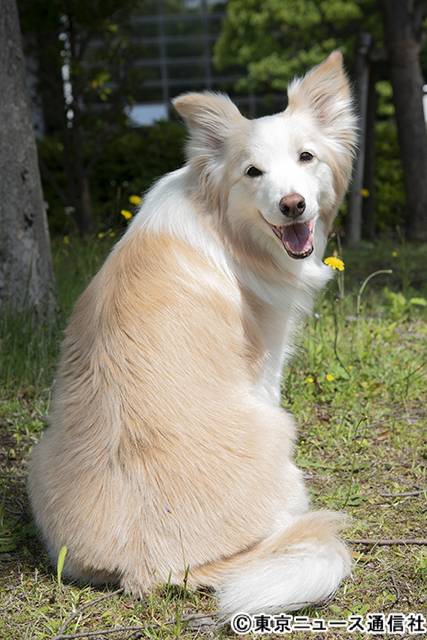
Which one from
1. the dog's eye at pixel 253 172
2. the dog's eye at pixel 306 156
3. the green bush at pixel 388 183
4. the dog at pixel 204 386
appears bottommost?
the green bush at pixel 388 183

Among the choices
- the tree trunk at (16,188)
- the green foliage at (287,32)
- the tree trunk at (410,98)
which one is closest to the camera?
the tree trunk at (16,188)

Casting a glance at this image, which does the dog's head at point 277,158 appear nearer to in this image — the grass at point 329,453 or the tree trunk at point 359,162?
the grass at point 329,453

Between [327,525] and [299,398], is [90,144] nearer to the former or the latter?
[299,398]

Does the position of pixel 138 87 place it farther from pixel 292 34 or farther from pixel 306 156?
pixel 306 156

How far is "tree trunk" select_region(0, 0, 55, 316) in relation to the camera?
4.46 m

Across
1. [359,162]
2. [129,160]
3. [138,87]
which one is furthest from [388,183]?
[138,87]

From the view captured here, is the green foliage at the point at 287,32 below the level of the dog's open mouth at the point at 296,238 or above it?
above

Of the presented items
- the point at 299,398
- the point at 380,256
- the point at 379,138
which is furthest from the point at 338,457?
the point at 379,138

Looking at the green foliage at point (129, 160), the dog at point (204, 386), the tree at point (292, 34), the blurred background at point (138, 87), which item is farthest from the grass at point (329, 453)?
the green foliage at point (129, 160)

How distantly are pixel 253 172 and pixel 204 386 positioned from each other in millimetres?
826

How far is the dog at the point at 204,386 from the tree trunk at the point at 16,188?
1.71 meters

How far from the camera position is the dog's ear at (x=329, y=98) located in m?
3.05

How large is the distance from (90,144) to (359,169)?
3.94 metres

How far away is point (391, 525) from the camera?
301 centimetres
